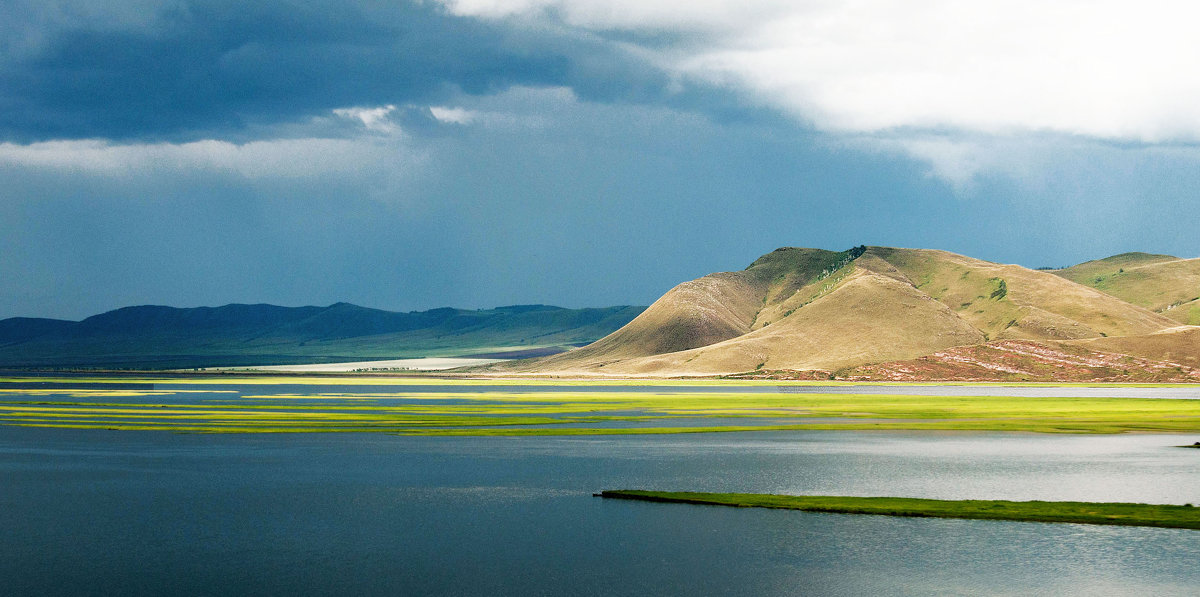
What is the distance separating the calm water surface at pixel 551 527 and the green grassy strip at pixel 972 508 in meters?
1.25

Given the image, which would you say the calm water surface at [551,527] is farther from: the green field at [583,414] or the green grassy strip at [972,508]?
the green field at [583,414]

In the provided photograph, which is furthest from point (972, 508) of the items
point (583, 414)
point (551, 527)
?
point (583, 414)

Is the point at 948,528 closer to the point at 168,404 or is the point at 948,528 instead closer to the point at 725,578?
the point at 725,578

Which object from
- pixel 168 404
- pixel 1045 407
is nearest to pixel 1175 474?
pixel 1045 407

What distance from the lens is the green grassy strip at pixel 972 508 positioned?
3919cm

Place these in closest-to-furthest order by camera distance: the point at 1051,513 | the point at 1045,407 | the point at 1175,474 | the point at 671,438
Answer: the point at 1051,513
the point at 1175,474
the point at 671,438
the point at 1045,407

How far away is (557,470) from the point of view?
55.1m

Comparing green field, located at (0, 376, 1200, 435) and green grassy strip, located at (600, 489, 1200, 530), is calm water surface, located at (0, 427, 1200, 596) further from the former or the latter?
green field, located at (0, 376, 1200, 435)

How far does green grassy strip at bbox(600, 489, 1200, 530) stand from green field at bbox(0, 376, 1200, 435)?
35968 mm

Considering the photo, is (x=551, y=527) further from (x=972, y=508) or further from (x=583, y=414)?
(x=583, y=414)

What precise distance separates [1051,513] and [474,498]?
2345 cm

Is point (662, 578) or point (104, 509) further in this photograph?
point (104, 509)

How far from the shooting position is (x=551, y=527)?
126ft

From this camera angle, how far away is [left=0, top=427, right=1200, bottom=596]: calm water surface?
30.2m
